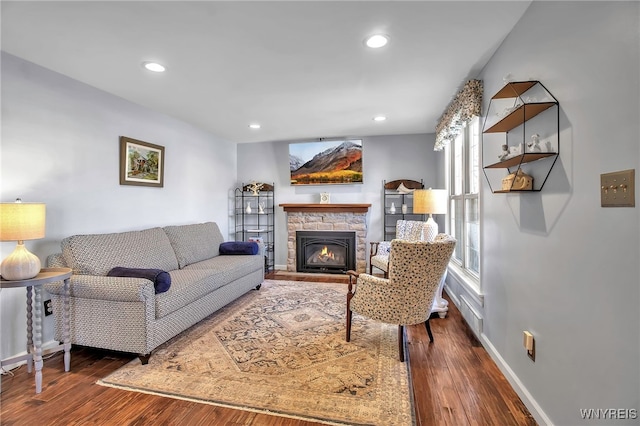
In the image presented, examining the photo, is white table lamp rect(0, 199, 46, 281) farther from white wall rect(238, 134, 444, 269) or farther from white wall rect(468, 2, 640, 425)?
white wall rect(238, 134, 444, 269)

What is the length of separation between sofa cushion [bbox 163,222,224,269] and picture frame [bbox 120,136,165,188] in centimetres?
64

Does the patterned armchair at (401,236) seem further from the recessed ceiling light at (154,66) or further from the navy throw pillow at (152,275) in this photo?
the recessed ceiling light at (154,66)

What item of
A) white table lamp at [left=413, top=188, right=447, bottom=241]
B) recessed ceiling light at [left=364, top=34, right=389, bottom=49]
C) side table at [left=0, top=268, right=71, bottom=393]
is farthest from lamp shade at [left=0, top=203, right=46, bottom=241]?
white table lamp at [left=413, top=188, right=447, bottom=241]

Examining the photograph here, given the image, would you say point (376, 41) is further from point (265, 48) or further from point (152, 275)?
point (152, 275)

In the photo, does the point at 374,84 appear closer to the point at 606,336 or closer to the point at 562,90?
the point at 562,90

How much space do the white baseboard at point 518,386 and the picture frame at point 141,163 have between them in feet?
12.9

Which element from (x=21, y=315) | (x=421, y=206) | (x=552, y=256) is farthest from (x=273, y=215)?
(x=552, y=256)

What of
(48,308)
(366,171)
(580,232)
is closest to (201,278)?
(48,308)

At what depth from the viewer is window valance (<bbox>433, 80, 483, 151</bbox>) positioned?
260 cm

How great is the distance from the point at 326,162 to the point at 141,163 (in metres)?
2.89

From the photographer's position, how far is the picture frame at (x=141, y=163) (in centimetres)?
333

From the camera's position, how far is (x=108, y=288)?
7.50ft

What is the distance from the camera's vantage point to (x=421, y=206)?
364cm

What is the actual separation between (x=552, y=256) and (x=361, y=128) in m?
3.50
